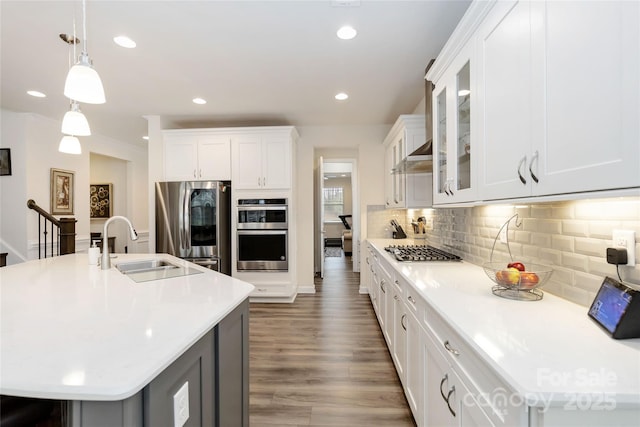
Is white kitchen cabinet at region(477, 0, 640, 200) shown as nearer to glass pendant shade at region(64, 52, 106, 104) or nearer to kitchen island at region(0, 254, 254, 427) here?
kitchen island at region(0, 254, 254, 427)

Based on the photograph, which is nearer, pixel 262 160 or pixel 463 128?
pixel 463 128

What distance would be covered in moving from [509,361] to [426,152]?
6.05 feet

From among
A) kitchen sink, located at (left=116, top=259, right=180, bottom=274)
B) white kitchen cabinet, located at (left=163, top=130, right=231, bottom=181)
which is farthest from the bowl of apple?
white kitchen cabinet, located at (left=163, top=130, right=231, bottom=181)

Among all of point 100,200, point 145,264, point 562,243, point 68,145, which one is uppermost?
point 68,145

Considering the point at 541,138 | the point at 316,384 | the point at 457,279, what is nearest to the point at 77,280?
the point at 316,384

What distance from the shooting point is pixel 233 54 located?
2.56m

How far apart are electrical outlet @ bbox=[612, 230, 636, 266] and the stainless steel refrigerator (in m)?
3.80

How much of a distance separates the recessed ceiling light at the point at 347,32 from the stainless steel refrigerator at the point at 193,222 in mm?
2522

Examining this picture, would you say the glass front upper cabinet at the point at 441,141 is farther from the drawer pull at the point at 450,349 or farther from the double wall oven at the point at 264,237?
the double wall oven at the point at 264,237

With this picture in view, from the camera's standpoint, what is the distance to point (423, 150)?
7.82 feet

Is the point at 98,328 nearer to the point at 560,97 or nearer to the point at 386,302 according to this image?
the point at 560,97

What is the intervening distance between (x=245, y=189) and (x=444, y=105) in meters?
2.83

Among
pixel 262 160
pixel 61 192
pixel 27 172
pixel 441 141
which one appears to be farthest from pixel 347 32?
pixel 61 192

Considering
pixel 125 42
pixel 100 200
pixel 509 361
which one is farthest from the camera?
pixel 100 200
